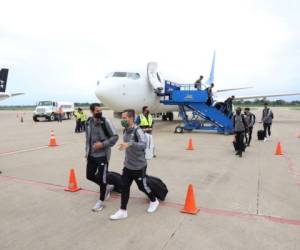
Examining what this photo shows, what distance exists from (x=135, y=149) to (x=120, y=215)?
102 cm

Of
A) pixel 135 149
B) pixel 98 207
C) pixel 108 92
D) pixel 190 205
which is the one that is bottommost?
pixel 98 207

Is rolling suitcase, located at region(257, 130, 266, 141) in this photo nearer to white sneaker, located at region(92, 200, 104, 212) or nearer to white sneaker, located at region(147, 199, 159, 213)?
white sneaker, located at region(147, 199, 159, 213)

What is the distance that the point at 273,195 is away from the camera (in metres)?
5.67

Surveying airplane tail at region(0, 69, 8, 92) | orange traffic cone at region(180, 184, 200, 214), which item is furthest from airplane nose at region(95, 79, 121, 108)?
airplane tail at region(0, 69, 8, 92)

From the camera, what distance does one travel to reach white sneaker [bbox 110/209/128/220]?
454 cm

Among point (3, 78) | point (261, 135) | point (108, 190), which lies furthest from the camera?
point (3, 78)

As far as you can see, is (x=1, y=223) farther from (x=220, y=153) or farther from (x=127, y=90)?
(x=127, y=90)

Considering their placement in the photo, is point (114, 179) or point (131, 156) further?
point (114, 179)

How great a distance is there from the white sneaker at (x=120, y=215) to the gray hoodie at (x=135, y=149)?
2.20 feet

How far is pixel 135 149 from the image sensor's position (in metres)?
4.53

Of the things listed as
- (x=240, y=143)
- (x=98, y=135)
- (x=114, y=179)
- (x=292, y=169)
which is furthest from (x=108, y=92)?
(x=98, y=135)

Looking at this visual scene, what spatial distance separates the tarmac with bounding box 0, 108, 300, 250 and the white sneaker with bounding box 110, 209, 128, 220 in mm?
104

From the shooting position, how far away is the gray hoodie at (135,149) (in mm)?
4500

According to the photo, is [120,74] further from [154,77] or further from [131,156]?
[131,156]
